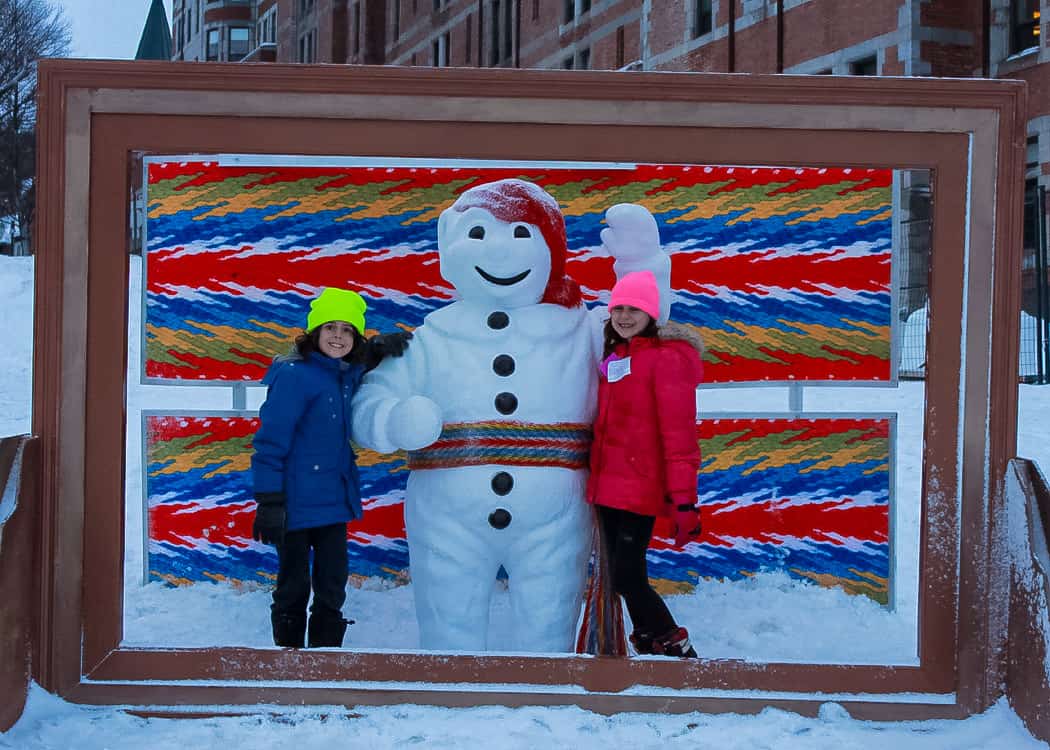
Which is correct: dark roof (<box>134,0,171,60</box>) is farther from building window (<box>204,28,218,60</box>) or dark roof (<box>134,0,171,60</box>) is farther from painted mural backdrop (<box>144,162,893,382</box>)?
building window (<box>204,28,218,60</box>)

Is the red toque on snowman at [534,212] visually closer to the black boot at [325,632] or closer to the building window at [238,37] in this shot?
the black boot at [325,632]

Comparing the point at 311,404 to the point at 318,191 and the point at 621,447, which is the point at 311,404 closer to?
the point at 621,447

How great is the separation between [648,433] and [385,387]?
883mm

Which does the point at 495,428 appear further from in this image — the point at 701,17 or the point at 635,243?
the point at 701,17

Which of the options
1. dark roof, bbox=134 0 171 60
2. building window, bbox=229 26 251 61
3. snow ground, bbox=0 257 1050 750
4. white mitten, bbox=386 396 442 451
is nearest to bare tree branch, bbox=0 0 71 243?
dark roof, bbox=134 0 171 60

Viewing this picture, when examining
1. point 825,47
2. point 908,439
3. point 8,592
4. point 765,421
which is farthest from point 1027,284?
point 8,592

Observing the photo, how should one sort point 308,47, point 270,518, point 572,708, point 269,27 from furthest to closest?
1. point 269,27
2. point 308,47
3. point 270,518
4. point 572,708

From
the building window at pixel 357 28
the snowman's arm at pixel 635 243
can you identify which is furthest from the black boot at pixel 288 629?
the building window at pixel 357 28

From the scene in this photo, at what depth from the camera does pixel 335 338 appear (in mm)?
3740

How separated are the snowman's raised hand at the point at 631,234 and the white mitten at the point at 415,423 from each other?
978 millimetres

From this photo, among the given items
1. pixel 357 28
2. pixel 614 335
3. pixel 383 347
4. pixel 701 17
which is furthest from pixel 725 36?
pixel 357 28

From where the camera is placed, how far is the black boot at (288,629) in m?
3.75

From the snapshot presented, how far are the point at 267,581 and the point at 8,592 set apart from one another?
173 cm

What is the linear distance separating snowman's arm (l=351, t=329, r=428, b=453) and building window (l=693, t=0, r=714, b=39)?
56.1ft
